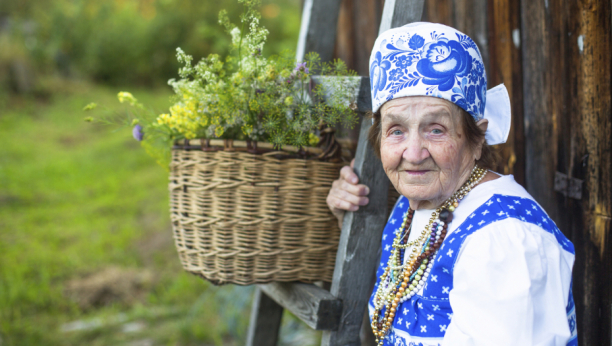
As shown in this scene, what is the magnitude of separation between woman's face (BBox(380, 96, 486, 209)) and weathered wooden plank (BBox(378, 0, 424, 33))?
1.13 feet

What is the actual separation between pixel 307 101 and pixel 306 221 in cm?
42

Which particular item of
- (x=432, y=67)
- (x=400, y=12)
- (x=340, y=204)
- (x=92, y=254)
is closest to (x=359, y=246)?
(x=340, y=204)

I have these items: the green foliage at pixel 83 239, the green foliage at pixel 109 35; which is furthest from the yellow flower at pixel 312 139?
the green foliage at pixel 109 35

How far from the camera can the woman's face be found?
4.04 feet

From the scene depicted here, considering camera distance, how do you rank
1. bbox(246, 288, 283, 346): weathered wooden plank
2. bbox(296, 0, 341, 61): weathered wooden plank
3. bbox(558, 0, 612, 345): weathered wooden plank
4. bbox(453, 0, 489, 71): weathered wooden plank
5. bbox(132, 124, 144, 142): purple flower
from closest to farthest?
1. bbox(558, 0, 612, 345): weathered wooden plank
2. bbox(132, 124, 144, 142): purple flower
3. bbox(453, 0, 489, 71): weathered wooden plank
4. bbox(296, 0, 341, 61): weathered wooden plank
5. bbox(246, 288, 283, 346): weathered wooden plank

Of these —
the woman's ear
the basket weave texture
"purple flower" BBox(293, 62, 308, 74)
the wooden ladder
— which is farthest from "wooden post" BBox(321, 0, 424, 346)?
the woman's ear

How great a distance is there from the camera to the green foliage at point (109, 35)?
10594mm

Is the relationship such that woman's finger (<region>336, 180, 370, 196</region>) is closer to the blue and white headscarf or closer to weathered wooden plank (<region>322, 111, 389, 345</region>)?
weathered wooden plank (<region>322, 111, 389, 345</region>)

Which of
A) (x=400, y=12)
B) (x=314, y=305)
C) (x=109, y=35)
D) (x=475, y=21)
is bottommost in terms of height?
(x=314, y=305)

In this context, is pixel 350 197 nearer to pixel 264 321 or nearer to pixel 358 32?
pixel 264 321

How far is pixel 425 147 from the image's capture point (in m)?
1.24

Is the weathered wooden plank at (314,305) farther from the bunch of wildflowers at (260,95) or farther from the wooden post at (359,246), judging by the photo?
the bunch of wildflowers at (260,95)

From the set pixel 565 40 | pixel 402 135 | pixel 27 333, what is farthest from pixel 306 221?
pixel 27 333

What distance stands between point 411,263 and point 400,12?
795 mm
